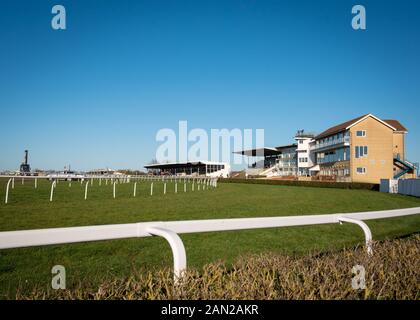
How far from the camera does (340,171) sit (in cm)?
4834

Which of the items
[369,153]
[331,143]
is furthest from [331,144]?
[369,153]

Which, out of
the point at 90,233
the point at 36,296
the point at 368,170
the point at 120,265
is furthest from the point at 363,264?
the point at 368,170

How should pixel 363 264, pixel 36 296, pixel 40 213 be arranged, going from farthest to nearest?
1. pixel 40 213
2. pixel 363 264
3. pixel 36 296

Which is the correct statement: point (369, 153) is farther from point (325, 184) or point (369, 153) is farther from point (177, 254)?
point (177, 254)

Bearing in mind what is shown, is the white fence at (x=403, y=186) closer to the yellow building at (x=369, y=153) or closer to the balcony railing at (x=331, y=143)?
the yellow building at (x=369, y=153)

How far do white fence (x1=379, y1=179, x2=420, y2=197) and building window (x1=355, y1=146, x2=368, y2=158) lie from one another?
17.0 m

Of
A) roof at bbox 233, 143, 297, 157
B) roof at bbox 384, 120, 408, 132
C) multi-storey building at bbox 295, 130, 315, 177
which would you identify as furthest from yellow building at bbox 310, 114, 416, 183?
roof at bbox 233, 143, 297, 157

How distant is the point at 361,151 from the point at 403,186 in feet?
65.6

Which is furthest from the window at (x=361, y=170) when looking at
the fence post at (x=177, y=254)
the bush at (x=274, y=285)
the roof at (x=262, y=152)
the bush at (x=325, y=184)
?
the fence post at (x=177, y=254)

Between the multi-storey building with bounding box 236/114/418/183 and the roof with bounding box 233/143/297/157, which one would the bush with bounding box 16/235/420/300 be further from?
the roof with bounding box 233/143/297/157

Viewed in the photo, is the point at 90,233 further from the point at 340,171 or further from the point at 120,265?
the point at 340,171

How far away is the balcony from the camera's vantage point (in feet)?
152

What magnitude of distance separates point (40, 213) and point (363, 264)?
9.34m
